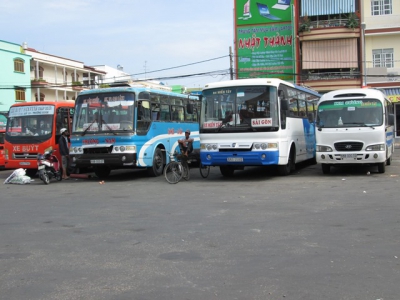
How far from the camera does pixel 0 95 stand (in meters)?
43.2

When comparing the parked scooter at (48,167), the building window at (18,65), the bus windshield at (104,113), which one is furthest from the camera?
the building window at (18,65)

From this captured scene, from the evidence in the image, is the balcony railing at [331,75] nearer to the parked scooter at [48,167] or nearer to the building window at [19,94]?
the parked scooter at [48,167]

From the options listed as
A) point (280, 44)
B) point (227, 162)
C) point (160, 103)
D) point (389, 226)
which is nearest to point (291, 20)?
point (280, 44)

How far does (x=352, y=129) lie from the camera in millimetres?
14508

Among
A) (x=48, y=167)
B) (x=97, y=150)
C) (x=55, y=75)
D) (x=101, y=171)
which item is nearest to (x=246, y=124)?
(x=97, y=150)

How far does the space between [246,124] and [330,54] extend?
22.6m

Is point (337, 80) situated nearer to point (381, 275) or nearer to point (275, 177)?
point (275, 177)

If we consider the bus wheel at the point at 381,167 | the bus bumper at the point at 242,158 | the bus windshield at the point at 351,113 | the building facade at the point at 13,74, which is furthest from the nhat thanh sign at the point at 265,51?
the bus bumper at the point at 242,158

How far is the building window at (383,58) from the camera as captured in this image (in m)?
33.9

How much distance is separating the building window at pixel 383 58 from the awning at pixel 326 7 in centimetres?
349

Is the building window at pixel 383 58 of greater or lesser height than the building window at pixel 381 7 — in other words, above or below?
below

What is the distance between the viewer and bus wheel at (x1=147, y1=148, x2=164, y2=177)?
642 inches

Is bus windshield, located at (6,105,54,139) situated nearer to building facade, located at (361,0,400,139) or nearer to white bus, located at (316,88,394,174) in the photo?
white bus, located at (316,88,394,174)

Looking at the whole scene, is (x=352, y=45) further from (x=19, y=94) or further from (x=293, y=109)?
(x=19, y=94)
